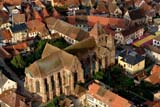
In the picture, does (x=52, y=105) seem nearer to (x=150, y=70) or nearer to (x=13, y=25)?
(x=150, y=70)

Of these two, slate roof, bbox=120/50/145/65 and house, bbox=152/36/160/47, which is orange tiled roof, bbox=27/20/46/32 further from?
house, bbox=152/36/160/47

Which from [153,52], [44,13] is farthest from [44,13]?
[153,52]

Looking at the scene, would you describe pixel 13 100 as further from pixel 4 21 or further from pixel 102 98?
pixel 4 21

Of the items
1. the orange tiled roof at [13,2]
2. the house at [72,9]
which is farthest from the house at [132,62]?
the orange tiled roof at [13,2]

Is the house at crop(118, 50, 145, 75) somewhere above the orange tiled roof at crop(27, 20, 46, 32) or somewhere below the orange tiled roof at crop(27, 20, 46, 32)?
below

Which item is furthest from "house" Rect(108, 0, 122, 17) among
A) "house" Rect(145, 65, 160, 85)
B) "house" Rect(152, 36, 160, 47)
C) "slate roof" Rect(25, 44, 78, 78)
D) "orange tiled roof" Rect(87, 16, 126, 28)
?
"slate roof" Rect(25, 44, 78, 78)

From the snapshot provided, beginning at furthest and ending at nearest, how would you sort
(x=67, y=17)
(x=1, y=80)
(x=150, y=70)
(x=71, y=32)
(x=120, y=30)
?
(x=67, y=17) → (x=120, y=30) → (x=71, y=32) → (x=150, y=70) → (x=1, y=80)

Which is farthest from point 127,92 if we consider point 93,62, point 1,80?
point 1,80
